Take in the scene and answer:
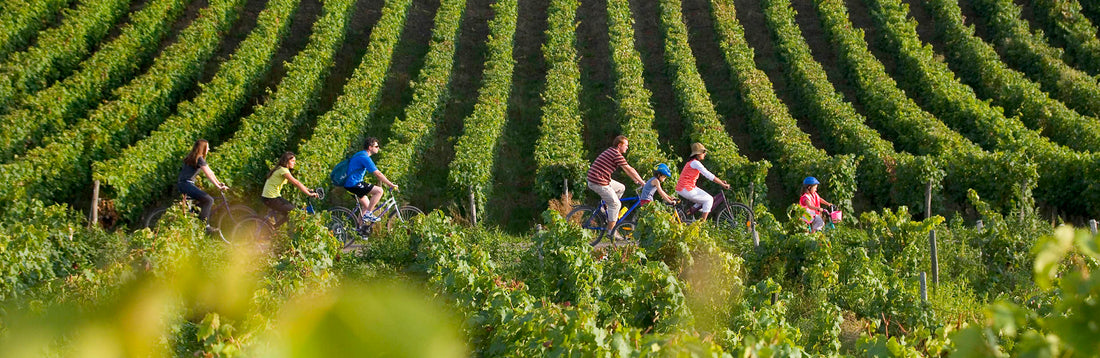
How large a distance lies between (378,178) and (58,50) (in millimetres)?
13290

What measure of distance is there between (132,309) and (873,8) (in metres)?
27.9

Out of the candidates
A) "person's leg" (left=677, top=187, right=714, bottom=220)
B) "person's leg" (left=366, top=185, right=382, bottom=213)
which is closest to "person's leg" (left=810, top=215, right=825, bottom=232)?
"person's leg" (left=677, top=187, right=714, bottom=220)

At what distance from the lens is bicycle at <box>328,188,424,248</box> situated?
11.8 meters

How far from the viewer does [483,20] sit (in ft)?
91.7

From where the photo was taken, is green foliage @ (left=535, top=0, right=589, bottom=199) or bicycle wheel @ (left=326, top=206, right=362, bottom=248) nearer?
bicycle wheel @ (left=326, top=206, right=362, bottom=248)

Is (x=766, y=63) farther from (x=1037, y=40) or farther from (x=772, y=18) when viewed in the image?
(x=1037, y=40)

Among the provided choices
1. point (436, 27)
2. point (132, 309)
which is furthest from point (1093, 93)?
point (132, 309)

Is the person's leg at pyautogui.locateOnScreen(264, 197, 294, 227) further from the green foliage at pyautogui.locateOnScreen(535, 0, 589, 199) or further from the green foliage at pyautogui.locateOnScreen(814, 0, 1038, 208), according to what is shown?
the green foliage at pyautogui.locateOnScreen(814, 0, 1038, 208)

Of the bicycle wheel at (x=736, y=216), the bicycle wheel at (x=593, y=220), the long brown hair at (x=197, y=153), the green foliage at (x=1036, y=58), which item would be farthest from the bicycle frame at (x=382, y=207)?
the green foliage at (x=1036, y=58)

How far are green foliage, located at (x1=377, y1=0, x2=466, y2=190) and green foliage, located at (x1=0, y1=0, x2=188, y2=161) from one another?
547 centimetres

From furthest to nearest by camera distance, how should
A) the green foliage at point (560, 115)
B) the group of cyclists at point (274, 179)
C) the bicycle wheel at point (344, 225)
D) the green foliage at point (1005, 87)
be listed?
1. the green foliage at point (1005, 87)
2. the green foliage at point (560, 115)
3. the bicycle wheel at point (344, 225)
4. the group of cyclists at point (274, 179)

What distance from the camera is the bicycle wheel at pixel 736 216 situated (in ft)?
40.2

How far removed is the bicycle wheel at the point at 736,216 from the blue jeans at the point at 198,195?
6.56m

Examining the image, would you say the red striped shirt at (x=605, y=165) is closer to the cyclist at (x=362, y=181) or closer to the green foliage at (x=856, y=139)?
the cyclist at (x=362, y=181)
